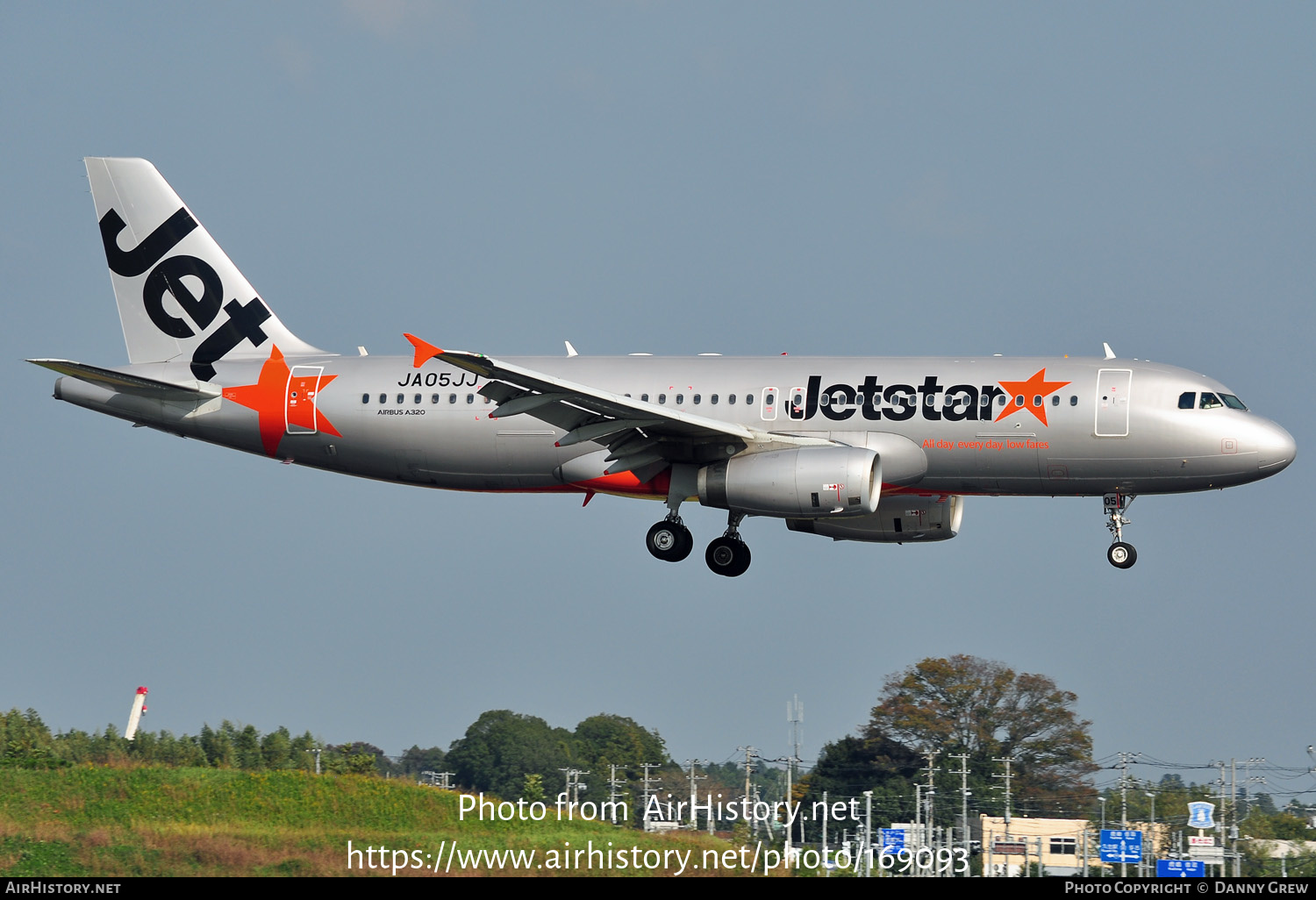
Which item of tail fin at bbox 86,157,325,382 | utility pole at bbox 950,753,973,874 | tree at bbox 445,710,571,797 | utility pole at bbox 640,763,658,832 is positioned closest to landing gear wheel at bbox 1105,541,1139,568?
utility pole at bbox 950,753,973,874

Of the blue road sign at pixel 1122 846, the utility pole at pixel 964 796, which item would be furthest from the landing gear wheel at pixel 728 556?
the blue road sign at pixel 1122 846

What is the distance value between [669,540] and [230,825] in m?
13.4

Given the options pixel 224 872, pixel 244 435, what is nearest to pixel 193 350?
pixel 244 435

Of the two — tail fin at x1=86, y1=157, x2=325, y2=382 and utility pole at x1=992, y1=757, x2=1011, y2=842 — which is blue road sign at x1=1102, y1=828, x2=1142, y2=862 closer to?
utility pole at x1=992, y1=757, x2=1011, y2=842

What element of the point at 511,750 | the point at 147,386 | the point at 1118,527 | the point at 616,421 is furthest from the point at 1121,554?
the point at 147,386

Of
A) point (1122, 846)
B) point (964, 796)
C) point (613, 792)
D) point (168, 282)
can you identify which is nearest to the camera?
point (1122, 846)

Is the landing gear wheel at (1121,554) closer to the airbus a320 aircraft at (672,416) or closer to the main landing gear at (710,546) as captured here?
the airbus a320 aircraft at (672,416)

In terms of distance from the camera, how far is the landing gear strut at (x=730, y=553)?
39.4 meters

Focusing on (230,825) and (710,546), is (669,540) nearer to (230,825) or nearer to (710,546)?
(710,546)

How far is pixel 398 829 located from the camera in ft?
99.5

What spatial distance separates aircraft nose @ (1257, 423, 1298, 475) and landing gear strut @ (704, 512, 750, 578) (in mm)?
12143

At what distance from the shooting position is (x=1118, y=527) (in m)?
36.8

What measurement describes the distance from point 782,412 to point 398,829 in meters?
13.4

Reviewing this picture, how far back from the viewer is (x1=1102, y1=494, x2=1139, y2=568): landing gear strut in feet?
120
